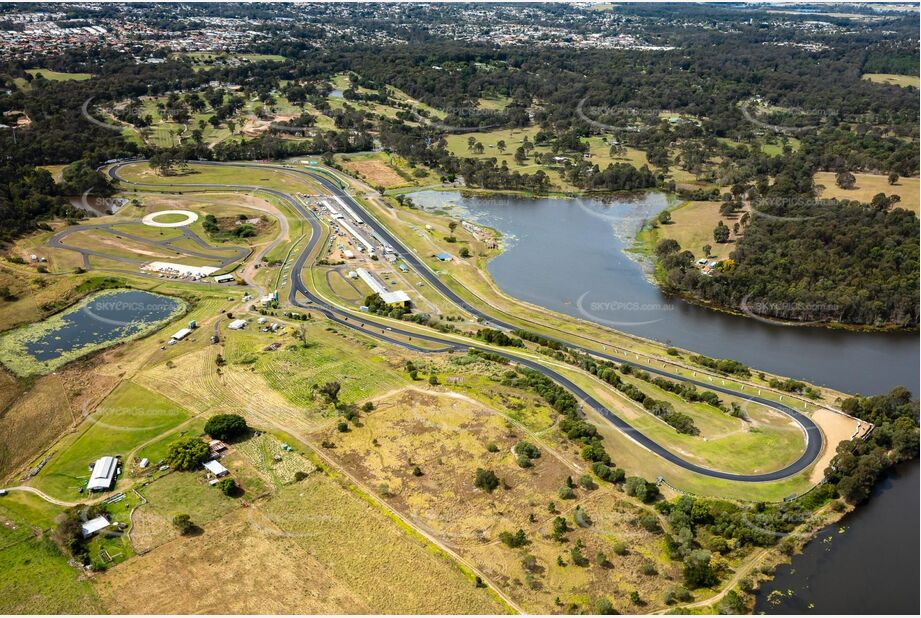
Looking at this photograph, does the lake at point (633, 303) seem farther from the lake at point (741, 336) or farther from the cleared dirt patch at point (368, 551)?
the cleared dirt patch at point (368, 551)

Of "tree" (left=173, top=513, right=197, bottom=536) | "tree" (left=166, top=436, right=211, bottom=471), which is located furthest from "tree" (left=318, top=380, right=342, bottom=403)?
"tree" (left=173, top=513, right=197, bottom=536)

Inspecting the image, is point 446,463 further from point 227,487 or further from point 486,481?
point 227,487

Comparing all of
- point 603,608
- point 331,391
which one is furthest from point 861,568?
point 331,391

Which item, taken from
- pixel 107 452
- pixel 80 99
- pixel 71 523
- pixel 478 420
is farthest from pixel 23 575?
pixel 80 99

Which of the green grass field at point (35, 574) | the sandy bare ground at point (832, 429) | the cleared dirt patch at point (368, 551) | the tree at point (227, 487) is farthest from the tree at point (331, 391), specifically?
the sandy bare ground at point (832, 429)

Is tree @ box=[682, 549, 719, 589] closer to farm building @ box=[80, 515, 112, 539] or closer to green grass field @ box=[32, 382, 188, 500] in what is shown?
farm building @ box=[80, 515, 112, 539]
